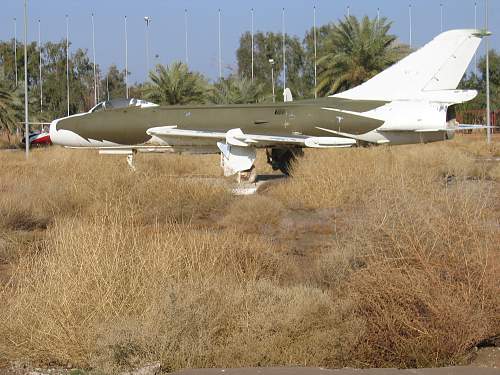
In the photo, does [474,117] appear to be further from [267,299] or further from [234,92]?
[267,299]

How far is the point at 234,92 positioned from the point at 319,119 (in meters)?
25.1

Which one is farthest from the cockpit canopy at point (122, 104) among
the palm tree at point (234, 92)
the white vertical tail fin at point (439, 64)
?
the palm tree at point (234, 92)

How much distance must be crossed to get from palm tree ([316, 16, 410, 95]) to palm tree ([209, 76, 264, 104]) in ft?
13.5

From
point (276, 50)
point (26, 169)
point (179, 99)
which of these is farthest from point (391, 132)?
point (276, 50)

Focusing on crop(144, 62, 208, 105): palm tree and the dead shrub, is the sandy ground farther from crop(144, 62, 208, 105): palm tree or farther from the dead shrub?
crop(144, 62, 208, 105): palm tree

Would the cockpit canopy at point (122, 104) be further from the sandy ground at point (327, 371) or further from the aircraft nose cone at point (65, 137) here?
the sandy ground at point (327, 371)

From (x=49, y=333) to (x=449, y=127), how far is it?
49.1 ft

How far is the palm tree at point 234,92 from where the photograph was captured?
44281 millimetres

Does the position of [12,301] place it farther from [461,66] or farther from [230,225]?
[461,66]

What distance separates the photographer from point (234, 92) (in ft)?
147

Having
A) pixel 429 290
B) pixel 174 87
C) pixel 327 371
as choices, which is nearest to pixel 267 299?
pixel 327 371

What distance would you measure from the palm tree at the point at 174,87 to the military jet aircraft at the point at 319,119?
1994 cm

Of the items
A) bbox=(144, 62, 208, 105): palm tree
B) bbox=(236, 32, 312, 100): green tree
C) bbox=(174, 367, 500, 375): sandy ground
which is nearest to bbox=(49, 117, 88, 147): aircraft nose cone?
bbox=(174, 367, 500, 375): sandy ground

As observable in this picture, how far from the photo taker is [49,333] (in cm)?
631
